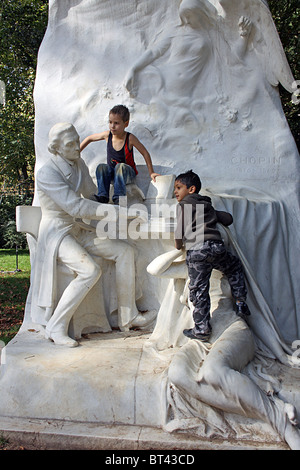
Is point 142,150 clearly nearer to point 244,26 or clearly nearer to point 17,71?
point 244,26

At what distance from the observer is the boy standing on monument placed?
3.40 metres

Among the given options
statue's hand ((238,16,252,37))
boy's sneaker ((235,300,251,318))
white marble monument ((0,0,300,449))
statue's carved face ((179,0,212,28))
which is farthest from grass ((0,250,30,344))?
statue's hand ((238,16,252,37))

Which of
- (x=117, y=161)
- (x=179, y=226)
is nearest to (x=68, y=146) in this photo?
(x=117, y=161)

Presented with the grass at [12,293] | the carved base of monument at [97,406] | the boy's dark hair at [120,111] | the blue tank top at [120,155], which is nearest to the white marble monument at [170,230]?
the carved base of monument at [97,406]

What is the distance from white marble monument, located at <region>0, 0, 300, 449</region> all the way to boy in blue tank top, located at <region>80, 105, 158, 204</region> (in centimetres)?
20

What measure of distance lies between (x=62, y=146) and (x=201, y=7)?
2.81 m

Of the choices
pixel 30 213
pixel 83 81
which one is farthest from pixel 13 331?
pixel 83 81

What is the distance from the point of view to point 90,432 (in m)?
3.02

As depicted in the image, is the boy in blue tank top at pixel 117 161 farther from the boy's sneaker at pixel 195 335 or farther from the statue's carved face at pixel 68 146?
the boy's sneaker at pixel 195 335

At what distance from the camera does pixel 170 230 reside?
3.91 m

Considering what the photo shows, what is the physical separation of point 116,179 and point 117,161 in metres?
0.28

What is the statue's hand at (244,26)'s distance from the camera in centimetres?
556

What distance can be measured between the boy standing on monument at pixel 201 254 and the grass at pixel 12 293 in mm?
2999

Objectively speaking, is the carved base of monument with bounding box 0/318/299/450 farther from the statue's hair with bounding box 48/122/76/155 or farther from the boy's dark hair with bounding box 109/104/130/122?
the boy's dark hair with bounding box 109/104/130/122
